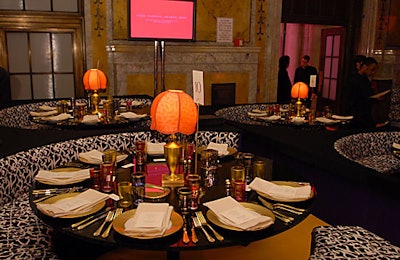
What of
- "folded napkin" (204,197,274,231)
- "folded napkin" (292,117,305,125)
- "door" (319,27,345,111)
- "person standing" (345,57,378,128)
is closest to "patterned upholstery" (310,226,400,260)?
"folded napkin" (204,197,274,231)

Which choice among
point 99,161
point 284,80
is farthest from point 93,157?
point 284,80

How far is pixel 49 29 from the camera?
19.9ft

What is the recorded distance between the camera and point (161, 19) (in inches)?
246

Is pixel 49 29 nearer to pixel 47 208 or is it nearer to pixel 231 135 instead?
pixel 231 135

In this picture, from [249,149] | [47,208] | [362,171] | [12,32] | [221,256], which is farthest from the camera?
[12,32]

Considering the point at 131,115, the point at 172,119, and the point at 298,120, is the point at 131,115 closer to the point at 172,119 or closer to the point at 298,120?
the point at 298,120

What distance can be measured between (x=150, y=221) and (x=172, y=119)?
2.01 ft

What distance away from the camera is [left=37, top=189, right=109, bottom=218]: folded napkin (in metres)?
1.59

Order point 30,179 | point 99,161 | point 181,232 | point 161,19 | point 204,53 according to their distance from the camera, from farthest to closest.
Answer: point 204,53 < point 161,19 < point 30,179 < point 99,161 < point 181,232

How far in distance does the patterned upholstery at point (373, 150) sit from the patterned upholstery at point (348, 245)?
132cm

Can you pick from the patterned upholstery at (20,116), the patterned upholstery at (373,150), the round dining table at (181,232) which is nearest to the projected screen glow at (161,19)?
the patterned upholstery at (20,116)

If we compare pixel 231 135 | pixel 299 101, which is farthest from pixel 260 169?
pixel 299 101

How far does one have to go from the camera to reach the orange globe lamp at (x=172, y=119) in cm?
198

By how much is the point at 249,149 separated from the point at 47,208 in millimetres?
2298
